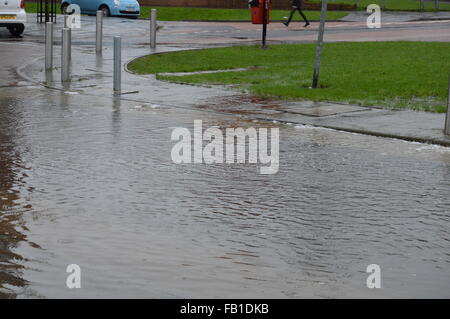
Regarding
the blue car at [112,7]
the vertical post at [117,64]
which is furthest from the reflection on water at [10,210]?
the blue car at [112,7]

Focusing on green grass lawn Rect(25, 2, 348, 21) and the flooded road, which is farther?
green grass lawn Rect(25, 2, 348, 21)

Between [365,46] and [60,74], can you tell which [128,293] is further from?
[365,46]

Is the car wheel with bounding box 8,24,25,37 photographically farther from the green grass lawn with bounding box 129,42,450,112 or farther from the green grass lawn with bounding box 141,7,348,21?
the green grass lawn with bounding box 141,7,348,21

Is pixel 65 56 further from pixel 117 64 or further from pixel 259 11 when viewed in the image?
pixel 259 11

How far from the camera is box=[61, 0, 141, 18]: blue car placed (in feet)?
124

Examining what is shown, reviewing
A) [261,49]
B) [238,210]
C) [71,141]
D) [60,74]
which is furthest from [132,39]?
[238,210]

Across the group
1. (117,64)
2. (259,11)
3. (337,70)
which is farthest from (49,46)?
(259,11)

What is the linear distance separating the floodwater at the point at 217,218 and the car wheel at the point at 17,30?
678 inches

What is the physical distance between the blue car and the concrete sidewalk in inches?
617

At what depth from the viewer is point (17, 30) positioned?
97.5 feet

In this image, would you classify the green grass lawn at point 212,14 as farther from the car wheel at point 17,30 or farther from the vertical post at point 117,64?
the vertical post at point 117,64

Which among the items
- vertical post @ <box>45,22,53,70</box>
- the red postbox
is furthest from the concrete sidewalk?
the red postbox

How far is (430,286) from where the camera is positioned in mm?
6496
